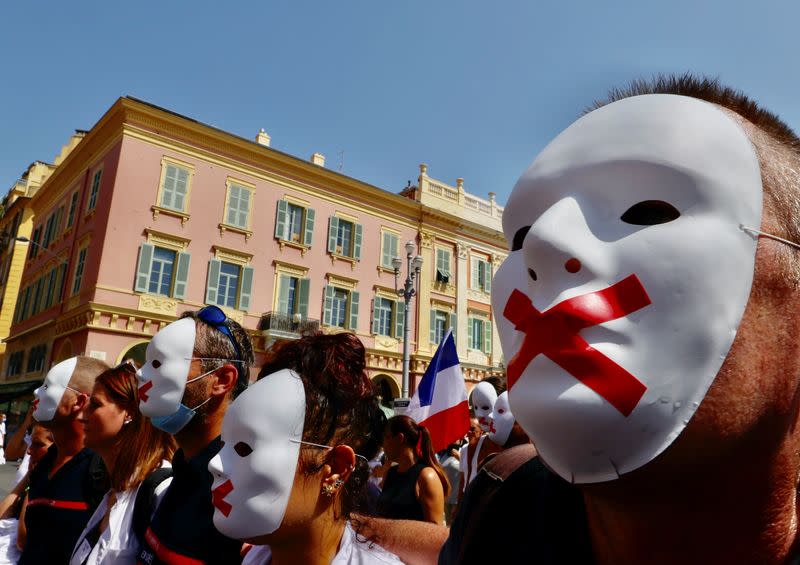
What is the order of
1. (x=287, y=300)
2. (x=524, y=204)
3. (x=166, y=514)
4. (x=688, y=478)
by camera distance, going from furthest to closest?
(x=287, y=300), (x=166, y=514), (x=524, y=204), (x=688, y=478)

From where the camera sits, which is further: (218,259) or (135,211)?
(218,259)

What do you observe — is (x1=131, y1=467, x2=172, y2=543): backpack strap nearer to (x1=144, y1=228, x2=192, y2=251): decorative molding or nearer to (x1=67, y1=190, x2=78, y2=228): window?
(x1=144, y1=228, x2=192, y2=251): decorative molding

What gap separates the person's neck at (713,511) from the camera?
763 mm

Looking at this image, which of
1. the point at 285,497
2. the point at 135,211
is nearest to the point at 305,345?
the point at 285,497

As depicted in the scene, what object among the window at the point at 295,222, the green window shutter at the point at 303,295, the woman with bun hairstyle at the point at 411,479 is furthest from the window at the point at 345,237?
the woman with bun hairstyle at the point at 411,479

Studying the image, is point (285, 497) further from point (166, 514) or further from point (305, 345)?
point (166, 514)

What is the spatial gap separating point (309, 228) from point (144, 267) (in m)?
5.94

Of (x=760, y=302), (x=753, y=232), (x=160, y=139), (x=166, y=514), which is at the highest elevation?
(x=160, y=139)

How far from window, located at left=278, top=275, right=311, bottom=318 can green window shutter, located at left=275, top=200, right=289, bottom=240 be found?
60.8 inches

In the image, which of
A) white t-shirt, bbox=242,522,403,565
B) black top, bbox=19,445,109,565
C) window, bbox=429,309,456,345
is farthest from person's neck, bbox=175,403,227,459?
window, bbox=429,309,456,345

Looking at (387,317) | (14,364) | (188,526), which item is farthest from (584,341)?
(14,364)

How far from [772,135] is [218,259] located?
18.8m

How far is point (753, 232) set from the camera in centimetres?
82

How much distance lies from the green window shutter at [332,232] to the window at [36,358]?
10.6m
